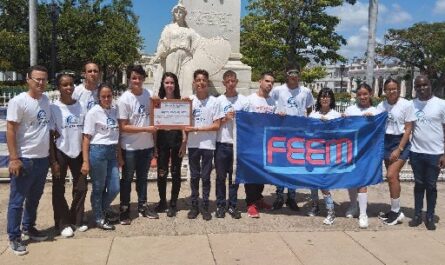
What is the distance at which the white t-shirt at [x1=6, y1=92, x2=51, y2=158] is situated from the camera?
4848 mm

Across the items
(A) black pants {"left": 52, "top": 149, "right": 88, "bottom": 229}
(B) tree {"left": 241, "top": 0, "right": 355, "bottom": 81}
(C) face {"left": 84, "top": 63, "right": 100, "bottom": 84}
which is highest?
(B) tree {"left": 241, "top": 0, "right": 355, "bottom": 81}

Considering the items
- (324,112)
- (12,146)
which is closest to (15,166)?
(12,146)

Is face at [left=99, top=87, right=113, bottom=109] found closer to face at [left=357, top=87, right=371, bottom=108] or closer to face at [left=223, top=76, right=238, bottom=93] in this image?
face at [left=223, top=76, right=238, bottom=93]

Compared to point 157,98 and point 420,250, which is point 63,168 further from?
point 420,250

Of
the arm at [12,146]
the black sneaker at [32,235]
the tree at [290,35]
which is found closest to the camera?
the arm at [12,146]

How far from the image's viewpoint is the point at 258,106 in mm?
6543

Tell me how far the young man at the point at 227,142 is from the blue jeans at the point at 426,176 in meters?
2.35

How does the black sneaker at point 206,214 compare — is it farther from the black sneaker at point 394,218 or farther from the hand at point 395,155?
the hand at point 395,155

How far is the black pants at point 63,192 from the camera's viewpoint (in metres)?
5.52

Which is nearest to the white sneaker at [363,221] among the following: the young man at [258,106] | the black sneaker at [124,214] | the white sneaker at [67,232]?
the young man at [258,106]

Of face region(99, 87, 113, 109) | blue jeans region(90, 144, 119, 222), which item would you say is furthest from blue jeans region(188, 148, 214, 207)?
face region(99, 87, 113, 109)

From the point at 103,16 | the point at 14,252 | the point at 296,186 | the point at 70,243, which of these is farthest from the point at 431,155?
the point at 103,16

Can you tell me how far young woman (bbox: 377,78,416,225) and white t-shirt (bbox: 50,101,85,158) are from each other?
3941 mm

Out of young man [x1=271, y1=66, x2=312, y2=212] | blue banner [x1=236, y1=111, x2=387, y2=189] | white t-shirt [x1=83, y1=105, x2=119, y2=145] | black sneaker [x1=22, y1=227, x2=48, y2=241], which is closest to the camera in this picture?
black sneaker [x1=22, y1=227, x2=48, y2=241]
